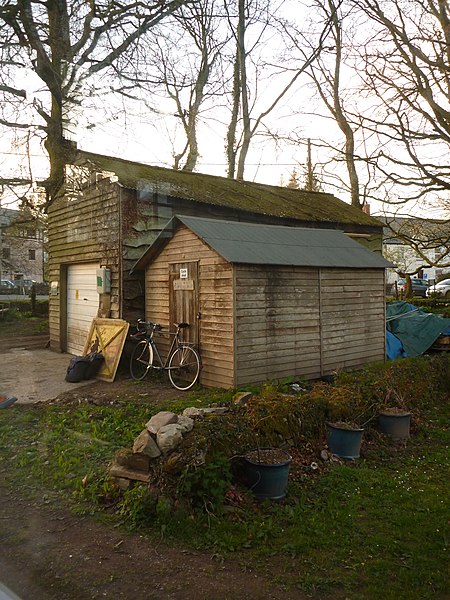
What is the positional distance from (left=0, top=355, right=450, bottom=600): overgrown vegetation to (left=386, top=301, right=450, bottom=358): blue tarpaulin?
4.98 m

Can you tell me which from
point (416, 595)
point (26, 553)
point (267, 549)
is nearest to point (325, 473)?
point (267, 549)

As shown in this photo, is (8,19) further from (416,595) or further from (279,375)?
(416,595)

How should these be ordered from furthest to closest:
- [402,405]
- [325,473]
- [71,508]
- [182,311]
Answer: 1. [182,311]
2. [402,405]
3. [325,473]
4. [71,508]

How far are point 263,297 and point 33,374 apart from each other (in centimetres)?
517

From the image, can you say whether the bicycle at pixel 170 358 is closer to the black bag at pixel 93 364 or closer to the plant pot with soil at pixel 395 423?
the black bag at pixel 93 364

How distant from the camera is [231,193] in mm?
12961

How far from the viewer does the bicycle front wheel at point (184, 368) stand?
868 cm

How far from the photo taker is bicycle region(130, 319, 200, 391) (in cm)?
880

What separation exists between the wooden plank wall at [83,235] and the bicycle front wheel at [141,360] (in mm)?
944

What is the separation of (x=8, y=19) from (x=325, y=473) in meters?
8.90

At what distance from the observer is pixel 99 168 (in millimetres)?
11320

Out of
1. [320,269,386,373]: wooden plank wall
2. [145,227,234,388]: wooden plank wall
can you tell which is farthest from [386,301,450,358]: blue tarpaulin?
[145,227,234,388]: wooden plank wall

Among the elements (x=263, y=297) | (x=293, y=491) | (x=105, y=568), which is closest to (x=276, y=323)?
(x=263, y=297)

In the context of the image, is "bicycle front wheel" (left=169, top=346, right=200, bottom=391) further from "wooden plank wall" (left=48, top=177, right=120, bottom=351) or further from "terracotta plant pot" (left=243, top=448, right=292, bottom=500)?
"terracotta plant pot" (left=243, top=448, right=292, bottom=500)
